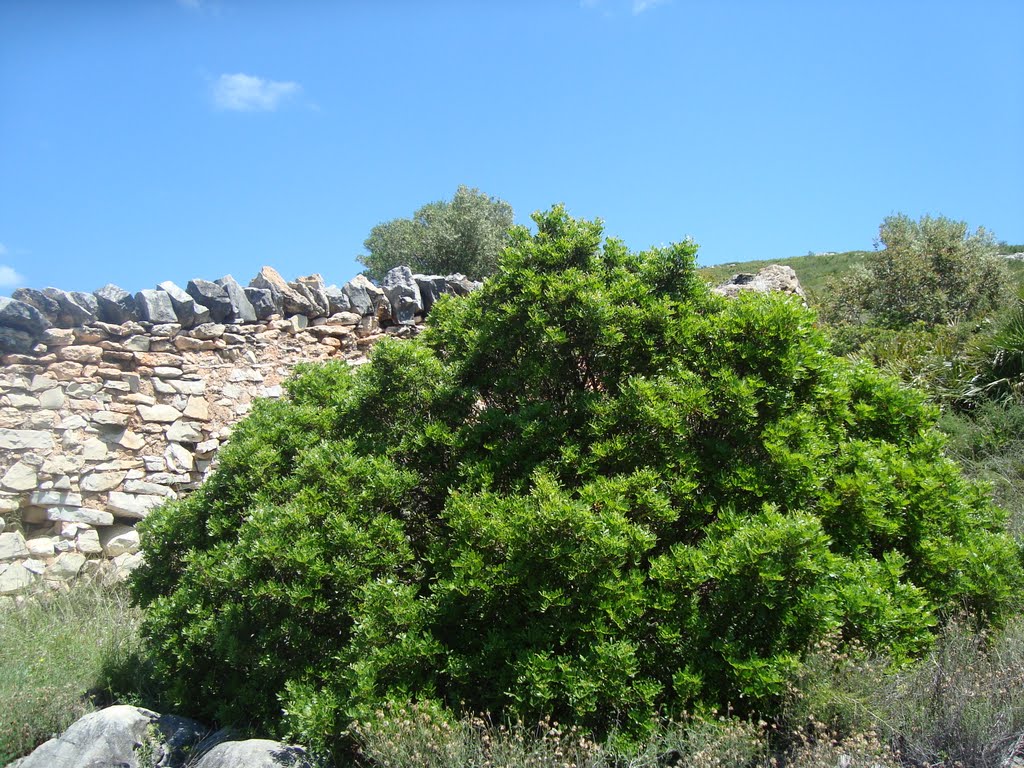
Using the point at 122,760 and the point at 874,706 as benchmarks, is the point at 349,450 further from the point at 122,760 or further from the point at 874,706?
the point at 874,706

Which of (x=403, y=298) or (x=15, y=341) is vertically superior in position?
(x=403, y=298)

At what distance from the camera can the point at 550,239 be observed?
192 inches

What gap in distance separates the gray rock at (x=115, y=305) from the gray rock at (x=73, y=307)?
76mm

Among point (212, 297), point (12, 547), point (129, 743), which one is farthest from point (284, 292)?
point (129, 743)

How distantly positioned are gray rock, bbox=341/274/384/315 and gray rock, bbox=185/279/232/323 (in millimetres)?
1535

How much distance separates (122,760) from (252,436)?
210 cm

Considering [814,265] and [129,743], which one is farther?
[814,265]

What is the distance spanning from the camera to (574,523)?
11.5 ft

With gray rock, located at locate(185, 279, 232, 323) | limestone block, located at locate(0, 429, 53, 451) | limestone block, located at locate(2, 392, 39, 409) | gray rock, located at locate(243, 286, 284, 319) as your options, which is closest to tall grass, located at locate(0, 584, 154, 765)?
limestone block, located at locate(0, 429, 53, 451)

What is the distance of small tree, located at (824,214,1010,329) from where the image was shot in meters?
15.7

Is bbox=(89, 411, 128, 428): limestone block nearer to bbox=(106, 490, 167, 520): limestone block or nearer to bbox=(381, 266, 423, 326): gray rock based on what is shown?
bbox=(106, 490, 167, 520): limestone block

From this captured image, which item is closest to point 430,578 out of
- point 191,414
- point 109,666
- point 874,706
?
point 874,706

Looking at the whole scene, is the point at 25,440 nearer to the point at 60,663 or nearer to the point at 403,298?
the point at 60,663

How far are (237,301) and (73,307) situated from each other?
166 centimetres
